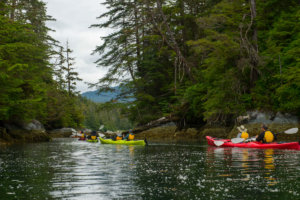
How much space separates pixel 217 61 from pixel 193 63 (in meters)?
7.35

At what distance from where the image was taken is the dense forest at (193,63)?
19438 millimetres

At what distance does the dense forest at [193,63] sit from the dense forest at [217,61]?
2.3 inches

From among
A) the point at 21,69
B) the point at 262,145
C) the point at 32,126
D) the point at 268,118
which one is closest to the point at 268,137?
the point at 262,145

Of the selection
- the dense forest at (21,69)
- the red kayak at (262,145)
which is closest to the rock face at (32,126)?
the dense forest at (21,69)

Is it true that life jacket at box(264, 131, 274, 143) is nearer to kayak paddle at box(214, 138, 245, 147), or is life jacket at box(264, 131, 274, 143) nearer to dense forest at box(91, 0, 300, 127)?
kayak paddle at box(214, 138, 245, 147)

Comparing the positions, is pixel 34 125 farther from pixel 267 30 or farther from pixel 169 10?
pixel 267 30

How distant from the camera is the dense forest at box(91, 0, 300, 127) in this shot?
20.1m

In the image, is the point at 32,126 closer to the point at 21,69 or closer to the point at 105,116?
the point at 21,69

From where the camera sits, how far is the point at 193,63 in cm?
3022

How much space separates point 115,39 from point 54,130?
1817cm

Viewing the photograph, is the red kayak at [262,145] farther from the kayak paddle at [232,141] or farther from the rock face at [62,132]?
the rock face at [62,132]

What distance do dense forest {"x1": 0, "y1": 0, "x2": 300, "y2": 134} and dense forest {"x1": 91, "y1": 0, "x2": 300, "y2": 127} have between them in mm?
58

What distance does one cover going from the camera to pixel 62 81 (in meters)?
47.9

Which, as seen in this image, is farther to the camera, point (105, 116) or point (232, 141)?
point (105, 116)
